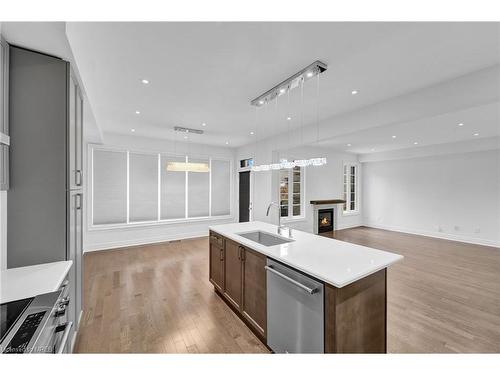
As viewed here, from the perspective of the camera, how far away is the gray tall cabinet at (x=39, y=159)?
150 cm

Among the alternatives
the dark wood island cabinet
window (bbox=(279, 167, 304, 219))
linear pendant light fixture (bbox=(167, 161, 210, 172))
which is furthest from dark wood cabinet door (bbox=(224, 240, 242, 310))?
window (bbox=(279, 167, 304, 219))

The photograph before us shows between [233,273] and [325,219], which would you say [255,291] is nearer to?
[233,273]

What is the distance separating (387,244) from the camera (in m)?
5.53

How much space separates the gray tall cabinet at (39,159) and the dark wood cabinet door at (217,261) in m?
1.51

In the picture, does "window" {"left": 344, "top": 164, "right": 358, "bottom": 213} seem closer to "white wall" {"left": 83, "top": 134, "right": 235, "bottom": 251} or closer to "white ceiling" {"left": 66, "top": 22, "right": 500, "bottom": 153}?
"white ceiling" {"left": 66, "top": 22, "right": 500, "bottom": 153}

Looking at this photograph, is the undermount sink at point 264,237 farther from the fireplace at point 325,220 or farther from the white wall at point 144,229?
the fireplace at point 325,220

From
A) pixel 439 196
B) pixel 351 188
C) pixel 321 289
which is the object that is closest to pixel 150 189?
pixel 321 289

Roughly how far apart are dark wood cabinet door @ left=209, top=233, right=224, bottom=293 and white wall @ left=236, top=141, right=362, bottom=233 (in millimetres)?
2898

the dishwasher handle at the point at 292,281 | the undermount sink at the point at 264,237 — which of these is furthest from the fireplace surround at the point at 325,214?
the dishwasher handle at the point at 292,281

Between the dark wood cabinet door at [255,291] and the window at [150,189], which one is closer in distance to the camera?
the dark wood cabinet door at [255,291]

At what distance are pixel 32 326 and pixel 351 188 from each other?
863 cm

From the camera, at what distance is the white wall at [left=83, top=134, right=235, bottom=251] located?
4867 mm

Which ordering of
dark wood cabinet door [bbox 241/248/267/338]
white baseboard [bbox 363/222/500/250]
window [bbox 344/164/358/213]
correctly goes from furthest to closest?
window [bbox 344/164/358/213]
white baseboard [bbox 363/222/500/250]
dark wood cabinet door [bbox 241/248/267/338]

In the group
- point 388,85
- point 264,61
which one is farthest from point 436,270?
point 264,61
